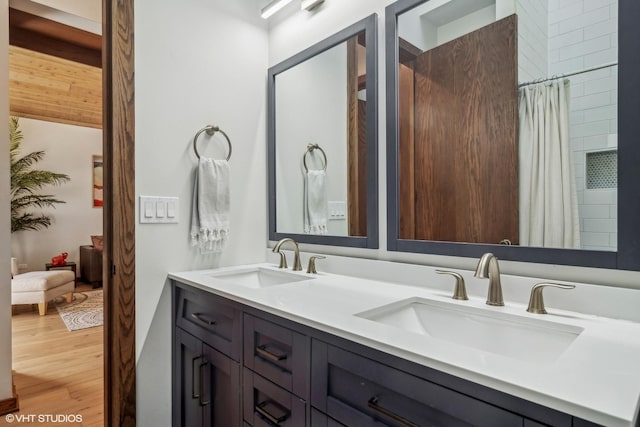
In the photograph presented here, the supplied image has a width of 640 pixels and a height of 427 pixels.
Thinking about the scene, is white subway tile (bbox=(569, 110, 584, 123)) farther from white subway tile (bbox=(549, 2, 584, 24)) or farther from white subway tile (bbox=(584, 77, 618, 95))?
white subway tile (bbox=(549, 2, 584, 24))

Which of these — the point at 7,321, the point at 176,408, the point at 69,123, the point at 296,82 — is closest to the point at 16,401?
the point at 7,321

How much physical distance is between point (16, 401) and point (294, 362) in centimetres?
198

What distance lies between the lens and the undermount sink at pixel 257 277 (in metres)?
1.63

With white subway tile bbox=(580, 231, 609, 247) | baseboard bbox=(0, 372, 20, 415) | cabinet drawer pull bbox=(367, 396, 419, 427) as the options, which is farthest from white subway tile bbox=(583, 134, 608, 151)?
baseboard bbox=(0, 372, 20, 415)

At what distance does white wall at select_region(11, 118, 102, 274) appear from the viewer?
16.9ft

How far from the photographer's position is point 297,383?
94 cm

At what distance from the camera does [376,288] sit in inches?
50.3

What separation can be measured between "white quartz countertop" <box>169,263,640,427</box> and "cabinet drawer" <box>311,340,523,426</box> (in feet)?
0.16

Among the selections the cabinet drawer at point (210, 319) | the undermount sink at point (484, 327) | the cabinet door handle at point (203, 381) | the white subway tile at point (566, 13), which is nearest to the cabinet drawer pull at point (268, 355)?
the cabinet drawer at point (210, 319)

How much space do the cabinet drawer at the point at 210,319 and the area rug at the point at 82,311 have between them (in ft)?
8.22

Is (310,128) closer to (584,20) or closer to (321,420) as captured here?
(584,20)

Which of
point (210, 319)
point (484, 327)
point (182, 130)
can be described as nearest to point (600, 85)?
point (484, 327)

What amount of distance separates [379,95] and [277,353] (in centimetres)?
107

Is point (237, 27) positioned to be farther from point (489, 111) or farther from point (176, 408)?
point (176, 408)
